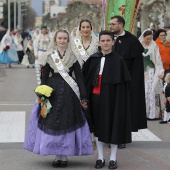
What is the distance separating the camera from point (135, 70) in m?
9.55

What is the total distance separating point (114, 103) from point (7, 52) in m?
20.7

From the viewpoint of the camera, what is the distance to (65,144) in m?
7.88

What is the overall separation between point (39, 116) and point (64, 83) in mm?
497

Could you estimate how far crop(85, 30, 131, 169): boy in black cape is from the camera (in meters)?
8.00

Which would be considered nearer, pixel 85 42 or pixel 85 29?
pixel 85 29

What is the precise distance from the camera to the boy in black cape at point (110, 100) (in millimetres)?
7996

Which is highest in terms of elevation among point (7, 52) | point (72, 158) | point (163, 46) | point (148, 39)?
point (148, 39)

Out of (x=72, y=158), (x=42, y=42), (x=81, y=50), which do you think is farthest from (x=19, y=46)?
(x=72, y=158)

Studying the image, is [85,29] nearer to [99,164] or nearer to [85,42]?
[85,42]

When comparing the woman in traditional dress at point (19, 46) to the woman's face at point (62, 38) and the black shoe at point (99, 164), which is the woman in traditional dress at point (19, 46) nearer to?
the woman's face at point (62, 38)

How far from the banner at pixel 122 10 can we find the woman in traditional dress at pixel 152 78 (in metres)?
1.49

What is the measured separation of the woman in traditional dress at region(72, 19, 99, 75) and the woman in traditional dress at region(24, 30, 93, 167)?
1.43m

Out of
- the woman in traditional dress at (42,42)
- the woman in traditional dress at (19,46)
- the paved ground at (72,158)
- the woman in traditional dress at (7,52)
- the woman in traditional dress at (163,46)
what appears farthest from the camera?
the woman in traditional dress at (19,46)

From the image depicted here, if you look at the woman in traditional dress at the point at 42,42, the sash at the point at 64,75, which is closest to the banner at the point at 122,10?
the sash at the point at 64,75
